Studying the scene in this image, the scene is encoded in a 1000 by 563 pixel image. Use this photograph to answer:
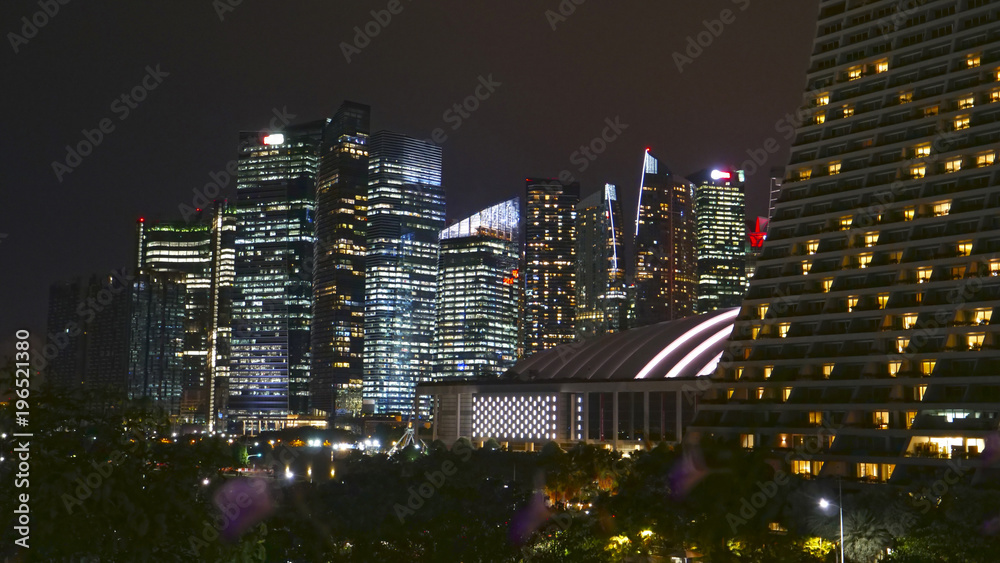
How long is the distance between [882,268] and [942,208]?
803 centimetres

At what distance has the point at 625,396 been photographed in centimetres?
15638

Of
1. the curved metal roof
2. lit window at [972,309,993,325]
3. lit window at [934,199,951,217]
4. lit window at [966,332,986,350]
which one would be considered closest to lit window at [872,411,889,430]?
lit window at [966,332,986,350]

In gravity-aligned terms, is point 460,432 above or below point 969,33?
below

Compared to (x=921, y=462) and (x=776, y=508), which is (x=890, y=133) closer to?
(x=921, y=462)

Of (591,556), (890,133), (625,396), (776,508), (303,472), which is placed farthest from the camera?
(303,472)

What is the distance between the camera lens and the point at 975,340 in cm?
9369

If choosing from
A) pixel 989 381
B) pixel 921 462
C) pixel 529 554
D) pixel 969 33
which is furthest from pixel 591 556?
pixel 969 33

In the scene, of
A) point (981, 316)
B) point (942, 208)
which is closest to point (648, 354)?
point (942, 208)

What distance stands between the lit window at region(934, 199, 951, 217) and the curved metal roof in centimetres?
5014

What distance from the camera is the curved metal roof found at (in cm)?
15200

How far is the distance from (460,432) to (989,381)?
107860 mm

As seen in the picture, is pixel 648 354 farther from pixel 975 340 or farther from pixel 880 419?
pixel 975 340

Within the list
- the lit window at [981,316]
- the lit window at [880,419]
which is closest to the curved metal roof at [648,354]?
the lit window at [880,419]

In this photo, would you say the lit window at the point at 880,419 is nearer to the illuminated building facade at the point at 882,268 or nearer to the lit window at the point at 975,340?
the illuminated building facade at the point at 882,268
